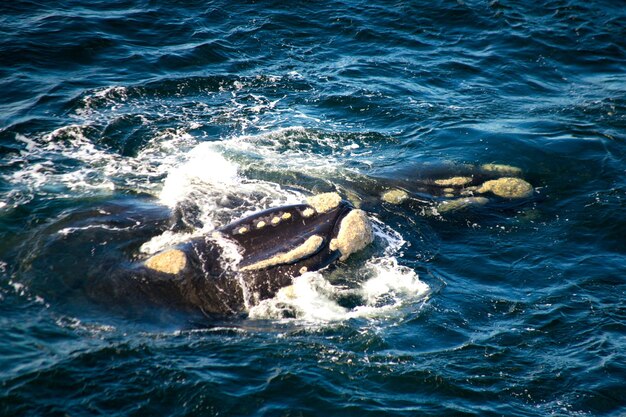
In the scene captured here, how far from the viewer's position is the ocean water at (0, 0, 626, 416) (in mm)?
10234

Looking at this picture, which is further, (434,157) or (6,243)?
(434,157)

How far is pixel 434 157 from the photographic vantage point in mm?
17953

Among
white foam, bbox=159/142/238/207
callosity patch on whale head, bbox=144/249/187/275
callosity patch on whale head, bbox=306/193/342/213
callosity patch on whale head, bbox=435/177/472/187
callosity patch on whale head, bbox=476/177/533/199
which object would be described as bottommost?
callosity patch on whale head, bbox=476/177/533/199

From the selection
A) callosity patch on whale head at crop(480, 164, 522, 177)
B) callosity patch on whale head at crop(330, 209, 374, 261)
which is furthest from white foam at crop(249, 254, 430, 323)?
callosity patch on whale head at crop(480, 164, 522, 177)

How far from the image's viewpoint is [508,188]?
16250mm

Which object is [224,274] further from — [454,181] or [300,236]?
[454,181]

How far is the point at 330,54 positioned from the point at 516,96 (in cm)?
639

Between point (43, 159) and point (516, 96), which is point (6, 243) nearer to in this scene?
point (43, 159)

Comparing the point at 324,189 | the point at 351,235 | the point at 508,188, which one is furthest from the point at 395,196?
the point at 351,235

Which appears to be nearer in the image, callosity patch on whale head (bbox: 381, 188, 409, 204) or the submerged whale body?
the submerged whale body

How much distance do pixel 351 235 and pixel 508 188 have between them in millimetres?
5614

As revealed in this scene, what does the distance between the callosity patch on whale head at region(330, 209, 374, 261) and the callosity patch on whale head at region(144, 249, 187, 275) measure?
253cm

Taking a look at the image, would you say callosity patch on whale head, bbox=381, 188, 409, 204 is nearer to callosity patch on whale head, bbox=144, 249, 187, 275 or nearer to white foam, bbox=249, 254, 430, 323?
white foam, bbox=249, 254, 430, 323

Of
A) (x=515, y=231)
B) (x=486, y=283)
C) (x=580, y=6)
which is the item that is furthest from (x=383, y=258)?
(x=580, y=6)
